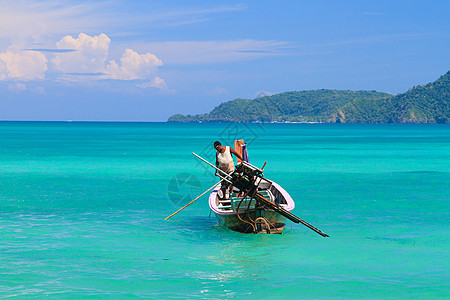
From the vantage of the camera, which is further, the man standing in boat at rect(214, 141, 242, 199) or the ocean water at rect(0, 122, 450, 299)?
the man standing in boat at rect(214, 141, 242, 199)

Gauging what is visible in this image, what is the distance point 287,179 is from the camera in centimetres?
3716

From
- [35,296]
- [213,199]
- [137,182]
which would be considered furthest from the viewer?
[137,182]

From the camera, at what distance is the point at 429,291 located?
12.8 m

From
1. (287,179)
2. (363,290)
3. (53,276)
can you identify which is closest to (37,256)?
(53,276)

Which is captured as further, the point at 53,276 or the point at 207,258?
the point at 207,258

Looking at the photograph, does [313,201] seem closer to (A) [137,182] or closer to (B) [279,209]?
(B) [279,209]

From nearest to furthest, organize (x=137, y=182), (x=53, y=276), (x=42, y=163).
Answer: (x=53, y=276)
(x=137, y=182)
(x=42, y=163)

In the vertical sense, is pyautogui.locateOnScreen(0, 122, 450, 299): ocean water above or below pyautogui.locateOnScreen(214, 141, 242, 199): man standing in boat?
below

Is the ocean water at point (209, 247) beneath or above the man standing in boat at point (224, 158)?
beneath

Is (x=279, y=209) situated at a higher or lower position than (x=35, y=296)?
higher

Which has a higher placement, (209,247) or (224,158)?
(224,158)

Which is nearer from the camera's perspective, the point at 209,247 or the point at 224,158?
the point at 209,247

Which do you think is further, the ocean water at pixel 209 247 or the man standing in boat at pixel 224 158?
the man standing in boat at pixel 224 158

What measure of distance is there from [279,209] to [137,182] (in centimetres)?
1929
